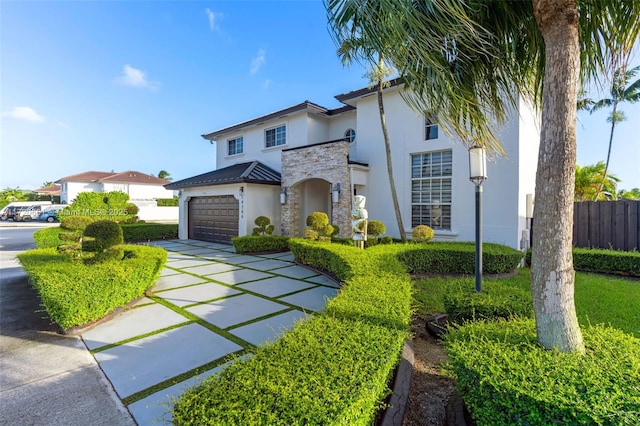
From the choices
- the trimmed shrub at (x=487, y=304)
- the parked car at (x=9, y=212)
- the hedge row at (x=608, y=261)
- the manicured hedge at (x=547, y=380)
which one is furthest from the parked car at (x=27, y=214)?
the hedge row at (x=608, y=261)

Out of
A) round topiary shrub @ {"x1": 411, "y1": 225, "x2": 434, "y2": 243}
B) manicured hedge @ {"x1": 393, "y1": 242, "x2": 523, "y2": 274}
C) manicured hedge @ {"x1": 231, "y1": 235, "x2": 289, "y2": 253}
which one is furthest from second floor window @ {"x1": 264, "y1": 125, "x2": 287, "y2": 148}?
manicured hedge @ {"x1": 393, "y1": 242, "x2": 523, "y2": 274}

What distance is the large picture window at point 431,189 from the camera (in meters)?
10.6

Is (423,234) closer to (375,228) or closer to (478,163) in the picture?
(375,228)

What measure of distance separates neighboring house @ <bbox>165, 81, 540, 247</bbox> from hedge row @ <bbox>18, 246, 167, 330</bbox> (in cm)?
747

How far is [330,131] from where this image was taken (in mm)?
15047

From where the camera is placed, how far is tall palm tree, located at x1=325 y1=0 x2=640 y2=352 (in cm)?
237

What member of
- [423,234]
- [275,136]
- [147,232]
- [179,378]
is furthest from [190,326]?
[147,232]

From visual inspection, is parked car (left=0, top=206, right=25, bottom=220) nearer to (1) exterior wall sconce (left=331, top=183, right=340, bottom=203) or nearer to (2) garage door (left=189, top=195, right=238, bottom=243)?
(2) garage door (left=189, top=195, right=238, bottom=243)

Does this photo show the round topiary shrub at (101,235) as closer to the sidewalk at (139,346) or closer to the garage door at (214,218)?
the sidewalk at (139,346)

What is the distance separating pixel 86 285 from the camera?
4.66 metres

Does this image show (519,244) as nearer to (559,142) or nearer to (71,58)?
(559,142)

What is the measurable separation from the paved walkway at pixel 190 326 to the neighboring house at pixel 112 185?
34184mm

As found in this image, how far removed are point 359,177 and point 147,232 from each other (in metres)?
12.6

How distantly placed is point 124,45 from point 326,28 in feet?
29.9
